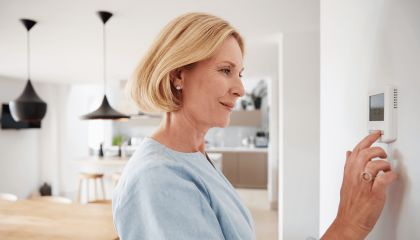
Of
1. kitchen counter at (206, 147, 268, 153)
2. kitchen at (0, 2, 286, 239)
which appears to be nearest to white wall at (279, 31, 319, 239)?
kitchen at (0, 2, 286, 239)

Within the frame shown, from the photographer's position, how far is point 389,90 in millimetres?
681

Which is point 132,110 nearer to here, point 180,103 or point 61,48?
point 61,48

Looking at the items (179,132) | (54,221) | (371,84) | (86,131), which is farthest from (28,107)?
(86,131)

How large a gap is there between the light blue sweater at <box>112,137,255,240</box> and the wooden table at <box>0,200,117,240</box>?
5.61 feet

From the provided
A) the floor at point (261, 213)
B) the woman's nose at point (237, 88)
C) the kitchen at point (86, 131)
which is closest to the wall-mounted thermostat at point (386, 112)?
the woman's nose at point (237, 88)

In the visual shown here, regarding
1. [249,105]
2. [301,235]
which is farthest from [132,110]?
[301,235]

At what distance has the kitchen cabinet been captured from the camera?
7.04 meters

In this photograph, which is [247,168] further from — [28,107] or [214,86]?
[214,86]

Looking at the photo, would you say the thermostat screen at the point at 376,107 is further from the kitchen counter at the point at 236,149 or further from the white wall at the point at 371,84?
the kitchen counter at the point at 236,149

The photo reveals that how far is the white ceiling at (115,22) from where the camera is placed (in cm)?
229

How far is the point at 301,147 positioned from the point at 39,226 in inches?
92.3

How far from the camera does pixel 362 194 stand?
68 centimetres

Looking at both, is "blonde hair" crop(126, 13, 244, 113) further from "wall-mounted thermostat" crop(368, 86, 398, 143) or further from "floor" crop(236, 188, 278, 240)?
"floor" crop(236, 188, 278, 240)

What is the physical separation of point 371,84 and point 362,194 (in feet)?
0.99
